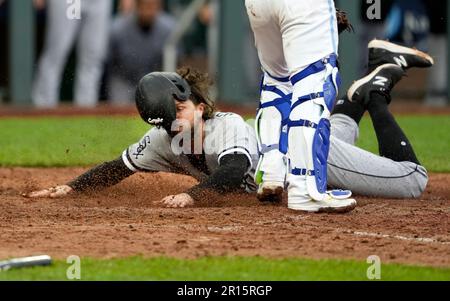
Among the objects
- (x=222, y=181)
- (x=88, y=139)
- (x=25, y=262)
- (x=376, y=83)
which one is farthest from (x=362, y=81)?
(x=88, y=139)

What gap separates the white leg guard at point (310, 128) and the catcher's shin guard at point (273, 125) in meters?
0.27

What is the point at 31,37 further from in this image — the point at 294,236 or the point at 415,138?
the point at 294,236

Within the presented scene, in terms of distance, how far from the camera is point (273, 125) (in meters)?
5.94

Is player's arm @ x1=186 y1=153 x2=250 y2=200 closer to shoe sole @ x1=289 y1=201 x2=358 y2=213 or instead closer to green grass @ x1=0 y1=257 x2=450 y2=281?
shoe sole @ x1=289 y1=201 x2=358 y2=213

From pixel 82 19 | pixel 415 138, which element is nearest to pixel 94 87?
pixel 82 19

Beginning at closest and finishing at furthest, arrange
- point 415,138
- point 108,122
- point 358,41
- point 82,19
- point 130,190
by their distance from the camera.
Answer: point 130,190
point 415,138
point 108,122
point 82,19
point 358,41

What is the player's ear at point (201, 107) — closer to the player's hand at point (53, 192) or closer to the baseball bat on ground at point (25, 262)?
the player's hand at point (53, 192)

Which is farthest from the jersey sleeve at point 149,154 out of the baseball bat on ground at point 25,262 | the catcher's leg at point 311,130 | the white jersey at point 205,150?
the baseball bat on ground at point 25,262

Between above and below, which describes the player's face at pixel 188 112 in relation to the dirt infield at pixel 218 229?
above

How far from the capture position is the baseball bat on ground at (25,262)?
14.1ft

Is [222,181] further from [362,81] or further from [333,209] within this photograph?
[362,81]

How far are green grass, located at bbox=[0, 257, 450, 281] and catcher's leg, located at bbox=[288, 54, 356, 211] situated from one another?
3.27 feet
